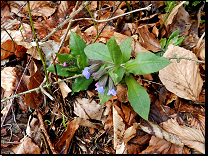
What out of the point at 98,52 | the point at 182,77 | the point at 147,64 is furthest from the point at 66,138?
the point at 182,77

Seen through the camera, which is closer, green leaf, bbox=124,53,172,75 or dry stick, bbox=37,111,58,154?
green leaf, bbox=124,53,172,75

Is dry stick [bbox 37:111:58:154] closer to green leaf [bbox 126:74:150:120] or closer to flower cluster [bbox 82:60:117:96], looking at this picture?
flower cluster [bbox 82:60:117:96]

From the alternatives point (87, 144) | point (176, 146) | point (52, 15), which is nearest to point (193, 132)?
point (176, 146)

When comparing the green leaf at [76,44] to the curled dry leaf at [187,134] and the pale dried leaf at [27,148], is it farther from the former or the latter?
the curled dry leaf at [187,134]

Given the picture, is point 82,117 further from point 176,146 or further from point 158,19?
point 158,19

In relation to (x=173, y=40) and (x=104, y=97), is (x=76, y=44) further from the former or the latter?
(x=173, y=40)

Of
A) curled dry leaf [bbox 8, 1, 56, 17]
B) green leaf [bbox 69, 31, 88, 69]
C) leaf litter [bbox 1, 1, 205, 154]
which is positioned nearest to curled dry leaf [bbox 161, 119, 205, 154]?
leaf litter [bbox 1, 1, 205, 154]
